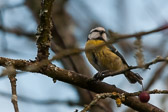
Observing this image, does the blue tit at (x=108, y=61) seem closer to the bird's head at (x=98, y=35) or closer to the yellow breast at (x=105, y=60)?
the yellow breast at (x=105, y=60)

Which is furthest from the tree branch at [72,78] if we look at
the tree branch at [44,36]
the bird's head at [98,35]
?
the bird's head at [98,35]

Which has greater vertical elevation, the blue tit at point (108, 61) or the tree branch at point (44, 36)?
the blue tit at point (108, 61)

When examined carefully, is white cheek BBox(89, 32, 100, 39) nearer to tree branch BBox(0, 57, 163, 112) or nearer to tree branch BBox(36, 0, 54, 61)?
tree branch BBox(0, 57, 163, 112)

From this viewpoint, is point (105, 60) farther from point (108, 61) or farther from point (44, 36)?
point (44, 36)

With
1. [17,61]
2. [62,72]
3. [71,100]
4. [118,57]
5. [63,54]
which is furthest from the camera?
[71,100]

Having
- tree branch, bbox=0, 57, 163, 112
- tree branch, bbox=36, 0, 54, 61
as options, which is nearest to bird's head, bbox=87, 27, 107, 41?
tree branch, bbox=0, 57, 163, 112

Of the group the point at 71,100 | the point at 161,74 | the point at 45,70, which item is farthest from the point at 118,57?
the point at 45,70

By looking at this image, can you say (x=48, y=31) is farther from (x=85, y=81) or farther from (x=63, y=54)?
(x=63, y=54)

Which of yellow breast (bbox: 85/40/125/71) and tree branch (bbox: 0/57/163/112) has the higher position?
yellow breast (bbox: 85/40/125/71)

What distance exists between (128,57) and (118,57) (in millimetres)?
996

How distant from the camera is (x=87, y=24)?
5.64m

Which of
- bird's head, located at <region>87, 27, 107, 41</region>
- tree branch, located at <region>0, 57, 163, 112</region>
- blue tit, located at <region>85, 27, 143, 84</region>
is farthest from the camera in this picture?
bird's head, located at <region>87, 27, 107, 41</region>

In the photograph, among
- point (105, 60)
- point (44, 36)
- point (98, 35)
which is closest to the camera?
point (44, 36)

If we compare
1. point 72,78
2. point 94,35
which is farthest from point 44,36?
point 94,35
